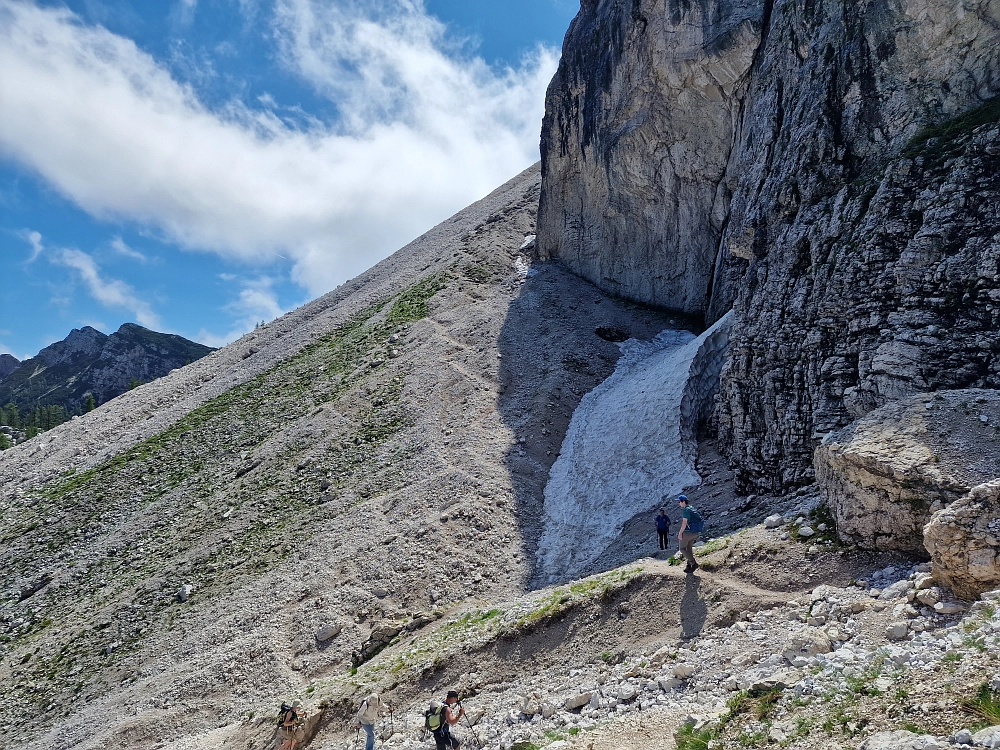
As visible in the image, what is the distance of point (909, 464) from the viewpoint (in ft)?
43.2

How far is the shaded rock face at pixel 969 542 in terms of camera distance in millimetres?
10258

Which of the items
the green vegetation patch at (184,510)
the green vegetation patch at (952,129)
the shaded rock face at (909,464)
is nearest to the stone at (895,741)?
the shaded rock face at (909,464)

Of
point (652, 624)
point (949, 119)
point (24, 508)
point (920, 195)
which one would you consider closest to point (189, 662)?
point (652, 624)

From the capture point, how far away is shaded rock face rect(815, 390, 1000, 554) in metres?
12.6

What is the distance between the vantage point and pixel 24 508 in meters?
36.8

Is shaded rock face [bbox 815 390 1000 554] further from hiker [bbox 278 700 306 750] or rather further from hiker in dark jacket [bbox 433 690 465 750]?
hiker [bbox 278 700 306 750]

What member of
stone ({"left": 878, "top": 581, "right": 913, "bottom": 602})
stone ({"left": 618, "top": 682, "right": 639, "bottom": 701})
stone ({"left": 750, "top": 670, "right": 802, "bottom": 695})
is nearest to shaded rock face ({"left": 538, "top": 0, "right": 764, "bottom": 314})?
stone ({"left": 878, "top": 581, "right": 913, "bottom": 602})

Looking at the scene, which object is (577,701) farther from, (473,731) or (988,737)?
(988,737)

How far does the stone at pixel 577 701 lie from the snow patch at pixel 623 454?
10.7 metres

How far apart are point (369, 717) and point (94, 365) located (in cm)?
19586

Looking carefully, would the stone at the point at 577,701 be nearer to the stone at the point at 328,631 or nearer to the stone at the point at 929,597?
the stone at the point at 929,597

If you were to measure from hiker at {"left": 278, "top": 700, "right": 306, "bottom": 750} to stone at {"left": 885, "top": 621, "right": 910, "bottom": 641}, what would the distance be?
1281 centimetres

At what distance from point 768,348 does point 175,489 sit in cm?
2992

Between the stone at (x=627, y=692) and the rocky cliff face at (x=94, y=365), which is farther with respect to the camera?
the rocky cliff face at (x=94, y=365)
